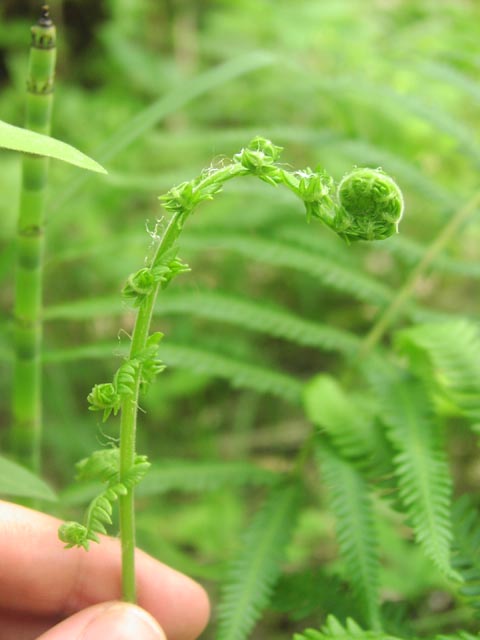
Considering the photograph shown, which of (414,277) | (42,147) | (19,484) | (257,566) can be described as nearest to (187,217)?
(42,147)

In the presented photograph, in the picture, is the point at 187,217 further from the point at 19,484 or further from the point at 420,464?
the point at 420,464

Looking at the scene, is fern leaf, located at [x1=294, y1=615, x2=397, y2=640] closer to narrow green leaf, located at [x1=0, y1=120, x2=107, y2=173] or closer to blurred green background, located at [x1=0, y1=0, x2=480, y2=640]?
blurred green background, located at [x1=0, y1=0, x2=480, y2=640]

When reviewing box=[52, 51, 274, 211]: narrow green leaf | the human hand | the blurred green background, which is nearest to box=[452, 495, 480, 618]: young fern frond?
the blurred green background

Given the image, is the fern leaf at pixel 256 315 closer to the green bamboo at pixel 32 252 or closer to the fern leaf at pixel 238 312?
the fern leaf at pixel 238 312

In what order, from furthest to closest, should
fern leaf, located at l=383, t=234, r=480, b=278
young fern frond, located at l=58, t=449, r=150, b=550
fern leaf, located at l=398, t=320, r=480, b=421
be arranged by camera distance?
fern leaf, located at l=383, t=234, r=480, b=278 → fern leaf, located at l=398, t=320, r=480, b=421 → young fern frond, located at l=58, t=449, r=150, b=550

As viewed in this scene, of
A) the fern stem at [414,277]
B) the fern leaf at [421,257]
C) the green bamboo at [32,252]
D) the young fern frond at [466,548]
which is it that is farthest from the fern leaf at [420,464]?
the green bamboo at [32,252]
